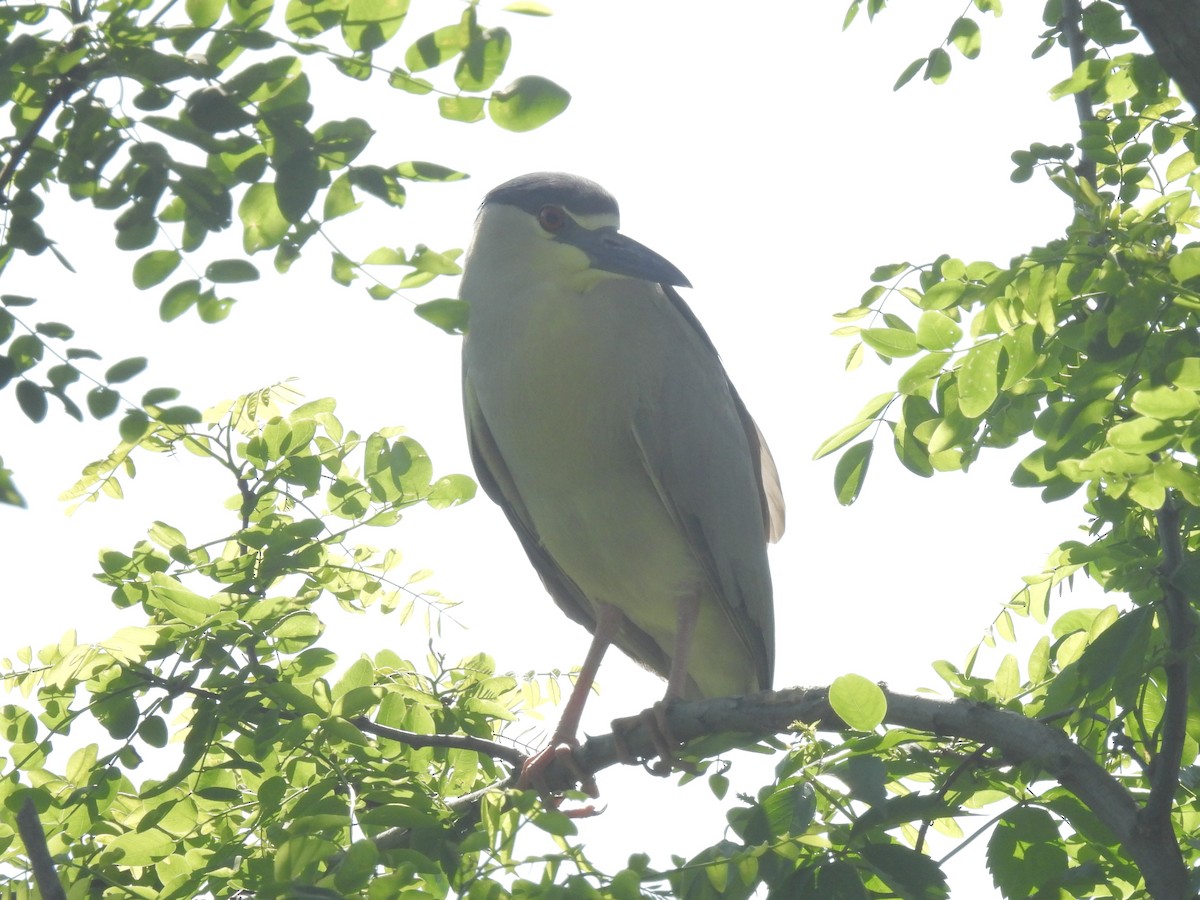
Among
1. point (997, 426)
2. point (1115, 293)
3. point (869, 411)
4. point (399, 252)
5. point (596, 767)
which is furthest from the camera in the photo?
point (596, 767)

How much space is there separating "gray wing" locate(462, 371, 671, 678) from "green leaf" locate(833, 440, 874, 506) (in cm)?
198

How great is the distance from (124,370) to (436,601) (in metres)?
1.37

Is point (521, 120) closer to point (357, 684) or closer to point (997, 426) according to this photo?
point (997, 426)

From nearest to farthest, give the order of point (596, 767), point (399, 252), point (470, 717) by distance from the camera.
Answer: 1. point (399, 252)
2. point (470, 717)
3. point (596, 767)

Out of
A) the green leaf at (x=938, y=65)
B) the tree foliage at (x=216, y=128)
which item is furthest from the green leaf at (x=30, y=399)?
the green leaf at (x=938, y=65)

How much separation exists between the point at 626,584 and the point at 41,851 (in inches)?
110

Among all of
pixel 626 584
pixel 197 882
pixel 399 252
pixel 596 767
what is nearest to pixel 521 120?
pixel 399 252

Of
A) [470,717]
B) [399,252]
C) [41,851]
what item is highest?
[399,252]

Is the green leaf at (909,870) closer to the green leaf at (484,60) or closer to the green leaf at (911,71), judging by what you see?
the green leaf at (484,60)

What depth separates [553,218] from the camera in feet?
14.3

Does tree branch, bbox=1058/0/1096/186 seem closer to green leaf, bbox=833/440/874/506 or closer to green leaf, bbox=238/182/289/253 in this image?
green leaf, bbox=833/440/874/506

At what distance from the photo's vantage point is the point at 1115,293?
2.06 metres

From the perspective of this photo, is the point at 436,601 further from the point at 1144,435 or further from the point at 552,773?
the point at 1144,435

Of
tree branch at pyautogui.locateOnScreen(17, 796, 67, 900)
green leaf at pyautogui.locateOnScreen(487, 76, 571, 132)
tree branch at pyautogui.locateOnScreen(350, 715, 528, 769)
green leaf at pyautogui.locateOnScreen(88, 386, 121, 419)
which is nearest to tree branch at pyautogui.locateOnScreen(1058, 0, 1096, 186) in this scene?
green leaf at pyautogui.locateOnScreen(487, 76, 571, 132)
